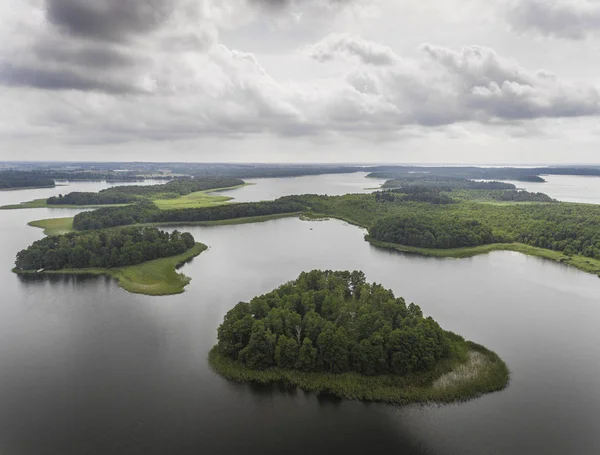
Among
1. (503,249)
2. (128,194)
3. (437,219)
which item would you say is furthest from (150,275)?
(128,194)

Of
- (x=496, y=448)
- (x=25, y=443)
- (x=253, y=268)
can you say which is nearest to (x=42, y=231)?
(x=253, y=268)

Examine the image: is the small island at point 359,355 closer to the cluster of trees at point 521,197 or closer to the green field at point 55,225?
the green field at point 55,225

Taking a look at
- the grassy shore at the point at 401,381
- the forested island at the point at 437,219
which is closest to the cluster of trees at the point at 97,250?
the forested island at the point at 437,219

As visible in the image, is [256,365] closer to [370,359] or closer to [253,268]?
[370,359]

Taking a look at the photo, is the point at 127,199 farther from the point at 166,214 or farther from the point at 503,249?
the point at 503,249

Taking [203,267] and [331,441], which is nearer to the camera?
[331,441]

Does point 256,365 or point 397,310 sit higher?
point 397,310
